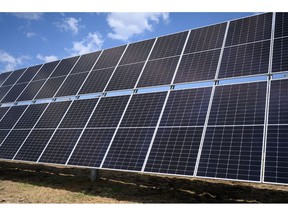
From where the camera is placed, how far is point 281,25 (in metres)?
11.7

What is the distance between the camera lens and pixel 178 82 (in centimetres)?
1226

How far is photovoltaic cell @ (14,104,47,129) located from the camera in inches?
616

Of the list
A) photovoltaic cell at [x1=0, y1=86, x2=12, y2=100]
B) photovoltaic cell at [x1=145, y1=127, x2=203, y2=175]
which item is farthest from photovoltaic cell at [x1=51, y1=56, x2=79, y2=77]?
photovoltaic cell at [x1=145, y1=127, x2=203, y2=175]

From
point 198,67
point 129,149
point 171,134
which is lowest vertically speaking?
point 129,149

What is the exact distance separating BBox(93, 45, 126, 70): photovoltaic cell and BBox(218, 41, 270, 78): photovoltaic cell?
7.13 metres

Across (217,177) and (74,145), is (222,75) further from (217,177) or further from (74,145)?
(74,145)

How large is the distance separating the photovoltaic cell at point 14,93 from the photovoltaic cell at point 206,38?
→ 13590 mm

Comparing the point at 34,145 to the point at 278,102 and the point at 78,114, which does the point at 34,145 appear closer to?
the point at 78,114

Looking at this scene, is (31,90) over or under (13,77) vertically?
under

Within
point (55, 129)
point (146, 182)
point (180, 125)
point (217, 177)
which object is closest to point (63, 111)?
point (55, 129)

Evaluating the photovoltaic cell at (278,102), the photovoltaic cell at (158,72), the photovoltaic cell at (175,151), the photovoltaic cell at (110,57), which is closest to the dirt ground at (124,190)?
the photovoltaic cell at (175,151)

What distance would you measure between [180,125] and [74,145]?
5361mm

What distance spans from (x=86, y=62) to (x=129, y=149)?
9.85m

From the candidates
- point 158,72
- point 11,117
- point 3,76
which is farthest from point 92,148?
point 3,76
